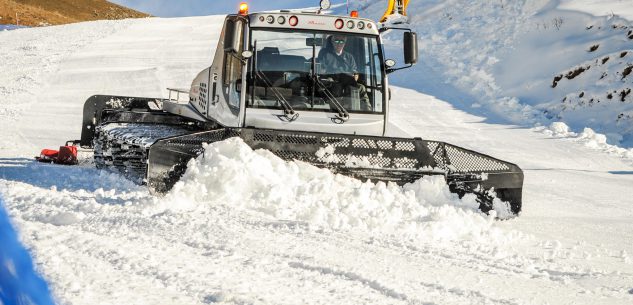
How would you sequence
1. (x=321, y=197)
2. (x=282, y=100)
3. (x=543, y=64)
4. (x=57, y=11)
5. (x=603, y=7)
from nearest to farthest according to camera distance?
(x=321, y=197), (x=282, y=100), (x=543, y=64), (x=603, y=7), (x=57, y=11)

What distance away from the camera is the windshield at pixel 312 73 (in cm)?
810

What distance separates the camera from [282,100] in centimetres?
808

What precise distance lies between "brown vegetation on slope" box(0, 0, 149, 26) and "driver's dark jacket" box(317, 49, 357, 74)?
47718mm

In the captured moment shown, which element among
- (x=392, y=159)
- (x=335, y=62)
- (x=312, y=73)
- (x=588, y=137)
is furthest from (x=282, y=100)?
(x=588, y=137)

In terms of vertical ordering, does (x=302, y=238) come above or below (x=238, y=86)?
below

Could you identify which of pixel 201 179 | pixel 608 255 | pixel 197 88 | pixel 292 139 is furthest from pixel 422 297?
pixel 197 88

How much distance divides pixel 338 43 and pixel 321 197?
8.37ft

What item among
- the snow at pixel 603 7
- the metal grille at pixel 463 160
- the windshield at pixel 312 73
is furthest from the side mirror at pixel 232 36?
the snow at pixel 603 7

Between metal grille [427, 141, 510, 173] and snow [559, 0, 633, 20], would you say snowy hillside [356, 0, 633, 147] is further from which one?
metal grille [427, 141, 510, 173]

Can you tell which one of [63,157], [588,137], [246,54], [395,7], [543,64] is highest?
[395,7]

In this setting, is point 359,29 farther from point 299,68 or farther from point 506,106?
point 506,106

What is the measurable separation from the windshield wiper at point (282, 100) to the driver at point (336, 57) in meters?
0.55

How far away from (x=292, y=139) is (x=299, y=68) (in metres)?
1.16

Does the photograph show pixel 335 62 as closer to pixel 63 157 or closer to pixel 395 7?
pixel 63 157
